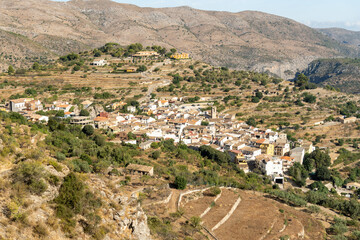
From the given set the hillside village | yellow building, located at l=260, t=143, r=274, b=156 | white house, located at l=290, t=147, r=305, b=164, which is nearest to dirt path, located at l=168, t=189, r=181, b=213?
the hillside village

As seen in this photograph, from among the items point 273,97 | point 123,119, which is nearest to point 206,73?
point 273,97

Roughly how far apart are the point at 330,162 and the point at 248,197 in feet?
75.1

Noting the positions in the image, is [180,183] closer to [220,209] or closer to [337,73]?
[220,209]

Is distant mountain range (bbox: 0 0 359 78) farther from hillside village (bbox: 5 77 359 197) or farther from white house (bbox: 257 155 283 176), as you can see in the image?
white house (bbox: 257 155 283 176)

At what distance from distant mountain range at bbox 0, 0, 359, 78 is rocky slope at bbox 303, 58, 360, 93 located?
9994mm

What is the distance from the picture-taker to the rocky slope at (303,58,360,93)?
122644 mm

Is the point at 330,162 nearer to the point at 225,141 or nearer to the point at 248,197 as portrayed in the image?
the point at 225,141

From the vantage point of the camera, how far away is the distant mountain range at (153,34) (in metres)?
113

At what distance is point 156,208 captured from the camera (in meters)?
17.1

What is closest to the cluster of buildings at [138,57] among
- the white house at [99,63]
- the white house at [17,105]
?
the white house at [99,63]

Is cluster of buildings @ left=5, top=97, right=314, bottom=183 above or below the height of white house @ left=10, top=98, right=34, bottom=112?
below

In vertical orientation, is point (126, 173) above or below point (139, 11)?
below

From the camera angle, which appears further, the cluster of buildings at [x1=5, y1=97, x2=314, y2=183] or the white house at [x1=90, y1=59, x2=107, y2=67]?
the white house at [x1=90, y1=59, x2=107, y2=67]

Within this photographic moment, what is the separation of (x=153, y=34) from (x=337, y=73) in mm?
77632
